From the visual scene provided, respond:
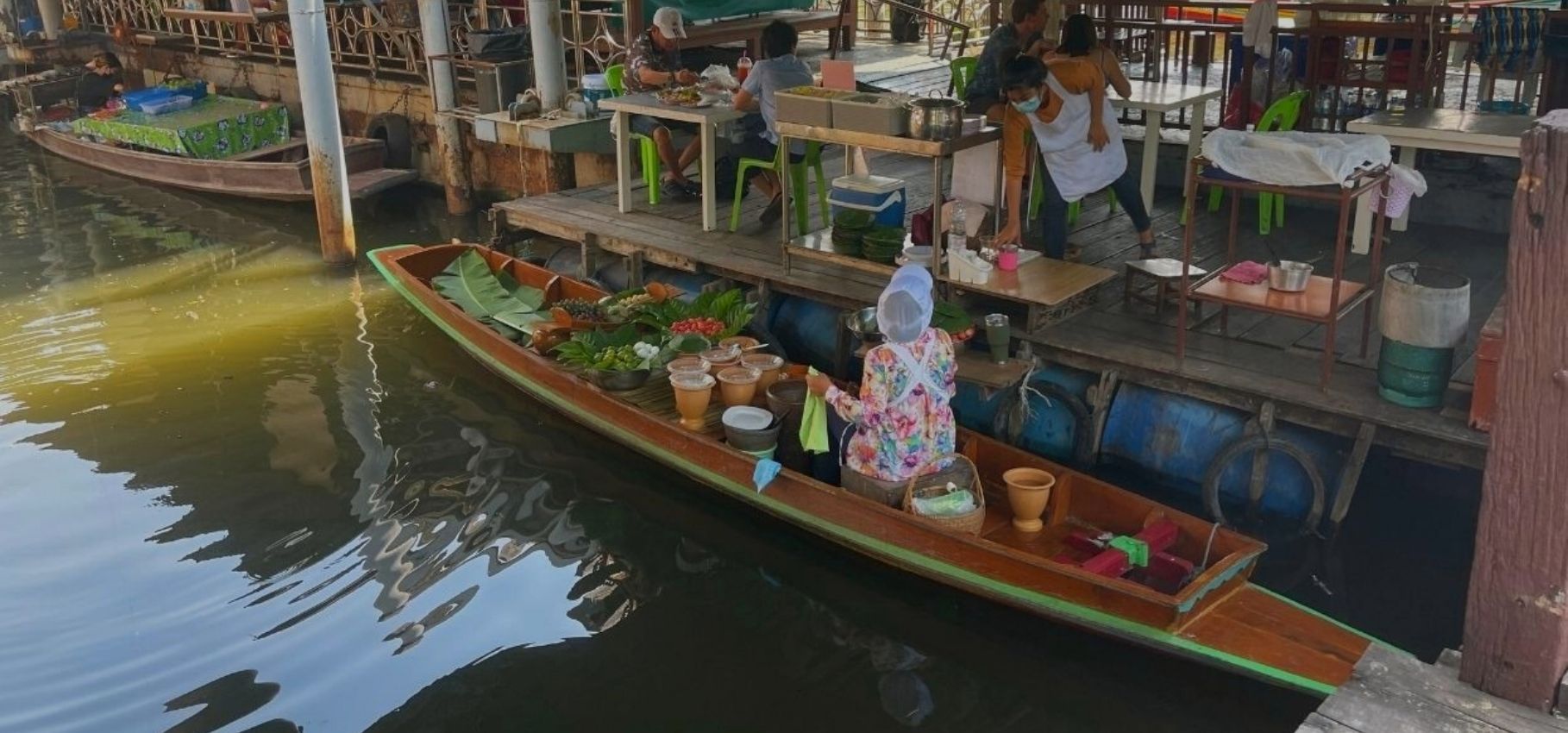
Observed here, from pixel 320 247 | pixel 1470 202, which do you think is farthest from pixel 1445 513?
pixel 320 247

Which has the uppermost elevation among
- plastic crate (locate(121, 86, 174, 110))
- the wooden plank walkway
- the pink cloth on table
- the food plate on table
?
the food plate on table

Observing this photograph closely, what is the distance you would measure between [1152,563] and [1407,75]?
16.7 ft

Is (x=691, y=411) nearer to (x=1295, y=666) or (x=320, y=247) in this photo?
(x=1295, y=666)

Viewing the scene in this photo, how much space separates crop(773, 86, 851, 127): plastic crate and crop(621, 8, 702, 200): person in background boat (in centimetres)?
193

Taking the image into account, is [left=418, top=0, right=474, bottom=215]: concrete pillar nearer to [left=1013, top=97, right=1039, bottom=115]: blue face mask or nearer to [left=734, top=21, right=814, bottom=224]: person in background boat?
[left=734, top=21, right=814, bottom=224]: person in background boat

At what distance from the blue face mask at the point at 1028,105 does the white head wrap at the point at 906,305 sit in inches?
81.3

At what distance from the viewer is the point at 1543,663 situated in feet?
11.7

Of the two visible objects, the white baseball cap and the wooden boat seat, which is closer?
the white baseball cap

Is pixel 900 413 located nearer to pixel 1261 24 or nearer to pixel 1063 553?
pixel 1063 553

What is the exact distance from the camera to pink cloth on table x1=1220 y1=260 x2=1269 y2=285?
640 centimetres

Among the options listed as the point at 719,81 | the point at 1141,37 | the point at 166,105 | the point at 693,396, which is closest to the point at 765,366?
the point at 693,396

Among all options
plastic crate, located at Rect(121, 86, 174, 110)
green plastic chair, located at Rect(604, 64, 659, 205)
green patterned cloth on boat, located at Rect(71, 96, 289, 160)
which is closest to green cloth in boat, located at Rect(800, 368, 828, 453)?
green plastic chair, located at Rect(604, 64, 659, 205)

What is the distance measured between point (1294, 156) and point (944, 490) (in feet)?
7.33

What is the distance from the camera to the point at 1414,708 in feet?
11.9
